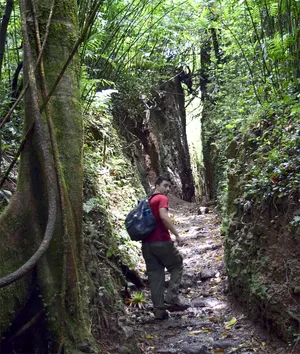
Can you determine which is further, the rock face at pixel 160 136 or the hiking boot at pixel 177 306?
the rock face at pixel 160 136

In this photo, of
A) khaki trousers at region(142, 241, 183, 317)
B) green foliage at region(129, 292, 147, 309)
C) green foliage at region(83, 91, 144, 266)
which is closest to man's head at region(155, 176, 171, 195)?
khaki trousers at region(142, 241, 183, 317)

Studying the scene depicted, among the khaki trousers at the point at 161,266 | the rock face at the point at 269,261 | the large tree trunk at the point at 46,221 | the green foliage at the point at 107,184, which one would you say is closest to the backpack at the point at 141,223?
the khaki trousers at the point at 161,266

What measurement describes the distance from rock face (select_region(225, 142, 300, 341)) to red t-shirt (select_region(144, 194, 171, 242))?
37.5 inches

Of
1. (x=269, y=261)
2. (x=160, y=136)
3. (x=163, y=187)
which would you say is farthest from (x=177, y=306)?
(x=160, y=136)

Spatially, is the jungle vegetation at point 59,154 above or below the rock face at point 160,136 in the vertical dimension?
below

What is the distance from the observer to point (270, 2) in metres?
6.32

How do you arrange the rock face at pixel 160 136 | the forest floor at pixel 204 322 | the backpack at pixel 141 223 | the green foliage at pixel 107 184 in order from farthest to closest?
the rock face at pixel 160 136 < the green foliage at pixel 107 184 < the backpack at pixel 141 223 < the forest floor at pixel 204 322

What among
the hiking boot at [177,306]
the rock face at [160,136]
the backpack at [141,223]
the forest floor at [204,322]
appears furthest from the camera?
the rock face at [160,136]

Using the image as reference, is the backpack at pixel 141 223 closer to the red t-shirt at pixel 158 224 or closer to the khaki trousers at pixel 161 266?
the red t-shirt at pixel 158 224

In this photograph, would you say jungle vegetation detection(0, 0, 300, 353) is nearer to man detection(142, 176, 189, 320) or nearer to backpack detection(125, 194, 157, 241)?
backpack detection(125, 194, 157, 241)

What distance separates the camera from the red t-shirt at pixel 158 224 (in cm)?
570

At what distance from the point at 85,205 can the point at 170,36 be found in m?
8.90

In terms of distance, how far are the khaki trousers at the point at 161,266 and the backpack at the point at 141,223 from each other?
24 centimetres

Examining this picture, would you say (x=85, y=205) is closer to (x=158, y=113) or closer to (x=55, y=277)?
(x=55, y=277)
